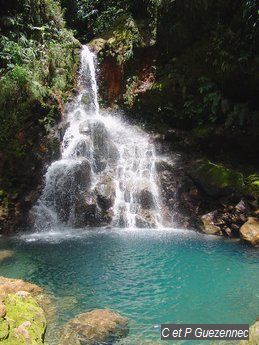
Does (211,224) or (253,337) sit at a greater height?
(211,224)

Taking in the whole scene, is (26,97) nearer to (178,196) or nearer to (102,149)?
(102,149)

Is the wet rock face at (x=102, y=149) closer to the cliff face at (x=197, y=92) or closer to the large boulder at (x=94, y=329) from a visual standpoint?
the cliff face at (x=197, y=92)

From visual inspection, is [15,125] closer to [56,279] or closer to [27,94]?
[27,94]

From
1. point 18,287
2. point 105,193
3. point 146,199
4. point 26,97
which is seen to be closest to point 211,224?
point 146,199

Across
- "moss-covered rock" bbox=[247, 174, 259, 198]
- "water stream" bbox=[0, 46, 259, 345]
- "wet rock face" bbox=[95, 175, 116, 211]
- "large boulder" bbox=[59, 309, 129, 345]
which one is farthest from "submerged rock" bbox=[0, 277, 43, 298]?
"moss-covered rock" bbox=[247, 174, 259, 198]

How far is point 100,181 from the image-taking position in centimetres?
1326

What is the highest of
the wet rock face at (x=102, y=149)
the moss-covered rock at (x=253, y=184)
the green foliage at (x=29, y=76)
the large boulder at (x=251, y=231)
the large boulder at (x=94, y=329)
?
the green foliage at (x=29, y=76)

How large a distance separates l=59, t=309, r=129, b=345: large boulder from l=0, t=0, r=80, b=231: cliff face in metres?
7.02

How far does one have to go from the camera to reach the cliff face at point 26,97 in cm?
1248

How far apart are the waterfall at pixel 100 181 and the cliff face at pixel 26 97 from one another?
688 mm

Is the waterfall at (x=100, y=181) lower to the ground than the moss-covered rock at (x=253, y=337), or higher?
higher

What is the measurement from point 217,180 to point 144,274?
5342mm

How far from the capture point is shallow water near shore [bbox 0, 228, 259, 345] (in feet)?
19.9

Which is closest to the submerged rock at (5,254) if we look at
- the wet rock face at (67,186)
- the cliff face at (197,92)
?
the wet rock face at (67,186)
